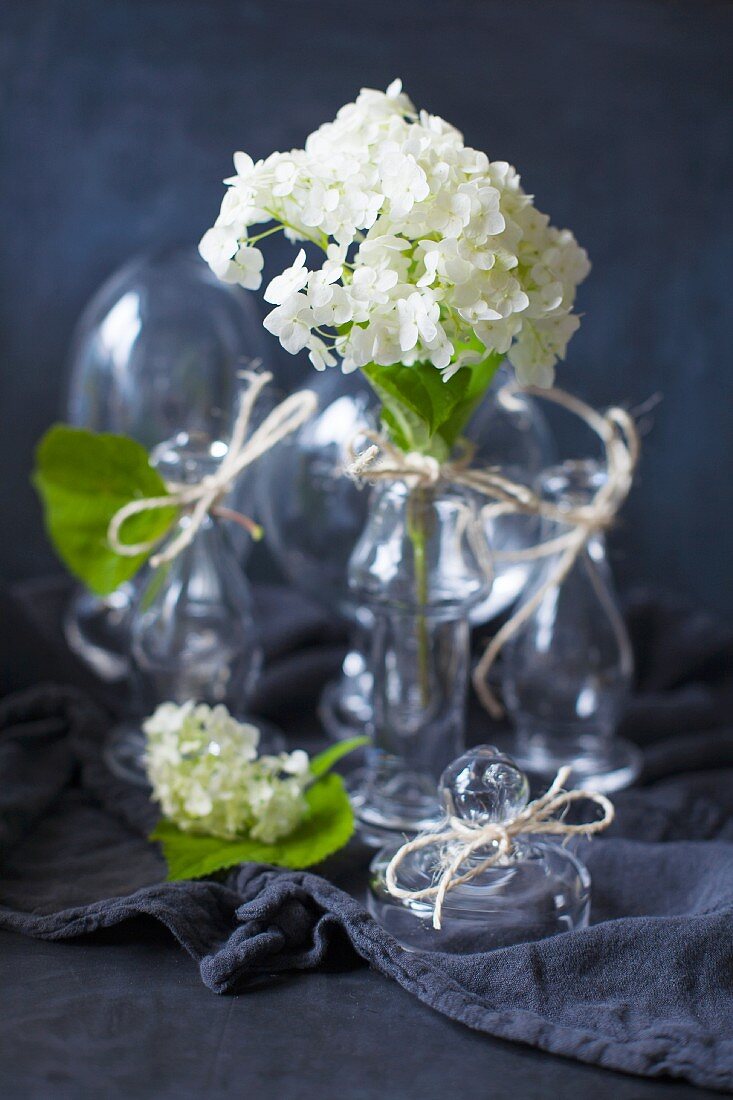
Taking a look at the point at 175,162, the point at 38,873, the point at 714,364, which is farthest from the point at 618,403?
the point at 38,873

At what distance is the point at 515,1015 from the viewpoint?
77 cm

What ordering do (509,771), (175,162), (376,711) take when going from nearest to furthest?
(509,771) → (376,711) → (175,162)

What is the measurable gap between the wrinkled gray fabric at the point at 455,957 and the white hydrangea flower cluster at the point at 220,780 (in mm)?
47

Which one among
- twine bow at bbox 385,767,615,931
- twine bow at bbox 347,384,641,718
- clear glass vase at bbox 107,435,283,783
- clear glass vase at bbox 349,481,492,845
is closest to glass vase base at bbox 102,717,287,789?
clear glass vase at bbox 107,435,283,783

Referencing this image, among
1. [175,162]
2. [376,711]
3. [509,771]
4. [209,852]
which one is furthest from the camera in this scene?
[175,162]

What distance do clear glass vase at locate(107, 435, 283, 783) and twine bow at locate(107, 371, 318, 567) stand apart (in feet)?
0.07

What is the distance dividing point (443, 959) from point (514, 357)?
0.43 metres

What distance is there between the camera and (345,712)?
4.21ft

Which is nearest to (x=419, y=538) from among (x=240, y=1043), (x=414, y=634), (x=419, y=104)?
(x=414, y=634)

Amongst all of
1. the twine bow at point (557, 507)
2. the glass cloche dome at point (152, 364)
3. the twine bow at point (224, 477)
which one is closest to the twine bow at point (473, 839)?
the twine bow at point (557, 507)

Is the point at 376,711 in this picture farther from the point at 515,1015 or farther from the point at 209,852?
the point at 515,1015

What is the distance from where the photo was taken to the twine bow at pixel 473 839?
0.83m

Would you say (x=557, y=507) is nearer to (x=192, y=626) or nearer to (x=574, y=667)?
(x=574, y=667)

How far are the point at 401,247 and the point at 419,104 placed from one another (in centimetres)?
82
